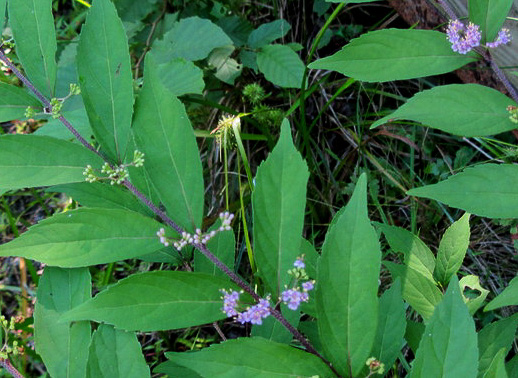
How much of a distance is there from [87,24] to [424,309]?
3.91ft

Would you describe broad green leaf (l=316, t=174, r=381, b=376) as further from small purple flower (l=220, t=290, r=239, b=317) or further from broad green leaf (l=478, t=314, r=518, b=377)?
broad green leaf (l=478, t=314, r=518, b=377)

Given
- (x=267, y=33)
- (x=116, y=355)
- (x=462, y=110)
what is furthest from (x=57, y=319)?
(x=267, y=33)

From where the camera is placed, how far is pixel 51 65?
1460mm

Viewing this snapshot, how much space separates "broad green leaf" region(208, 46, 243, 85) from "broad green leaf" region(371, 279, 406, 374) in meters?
1.65

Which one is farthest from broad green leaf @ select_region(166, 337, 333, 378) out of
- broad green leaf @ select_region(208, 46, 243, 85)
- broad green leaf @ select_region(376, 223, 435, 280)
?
broad green leaf @ select_region(208, 46, 243, 85)

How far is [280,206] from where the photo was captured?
131 centimetres

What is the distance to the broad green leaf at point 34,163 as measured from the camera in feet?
4.57

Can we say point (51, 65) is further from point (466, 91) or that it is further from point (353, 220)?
point (466, 91)

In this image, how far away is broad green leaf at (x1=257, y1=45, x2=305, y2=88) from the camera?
2.68 meters

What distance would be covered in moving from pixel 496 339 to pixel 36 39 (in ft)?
4.85

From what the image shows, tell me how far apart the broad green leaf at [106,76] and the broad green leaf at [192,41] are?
1206 millimetres

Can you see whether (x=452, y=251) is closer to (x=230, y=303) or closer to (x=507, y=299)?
(x=507, y=299)

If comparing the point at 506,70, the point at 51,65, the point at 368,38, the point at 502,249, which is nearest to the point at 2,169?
the point at 51,65

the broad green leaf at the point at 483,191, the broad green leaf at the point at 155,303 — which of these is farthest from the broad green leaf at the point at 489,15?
the broad green leaf at the point at 155,303
